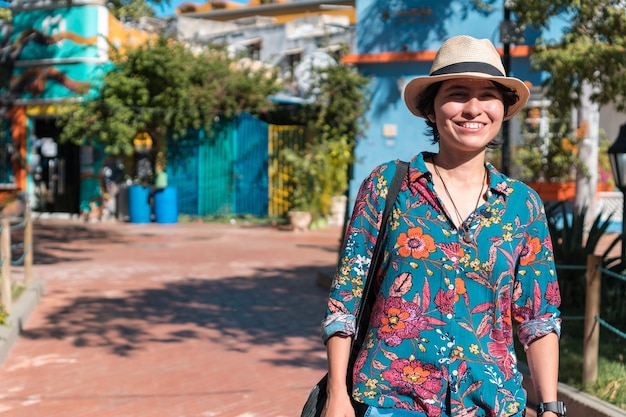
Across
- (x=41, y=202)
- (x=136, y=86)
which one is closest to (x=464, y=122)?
(x=136, y=86)

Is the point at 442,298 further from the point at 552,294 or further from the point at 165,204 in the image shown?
the point at 165,204

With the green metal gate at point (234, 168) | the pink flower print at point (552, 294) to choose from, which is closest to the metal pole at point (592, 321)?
the pink flower print at point (552, 294)

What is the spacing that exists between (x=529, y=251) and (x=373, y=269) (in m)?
0.41

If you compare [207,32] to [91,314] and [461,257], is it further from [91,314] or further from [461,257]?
[461,257]

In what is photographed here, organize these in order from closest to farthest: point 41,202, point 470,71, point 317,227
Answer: point 470,71 → point 317,227 → point 41,202

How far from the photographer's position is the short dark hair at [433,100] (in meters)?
2.51

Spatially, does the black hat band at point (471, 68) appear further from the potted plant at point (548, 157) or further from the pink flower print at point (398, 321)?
the potted plant at point (548, 157)

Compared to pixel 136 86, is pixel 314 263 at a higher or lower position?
lower

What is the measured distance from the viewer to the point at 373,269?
2.34m

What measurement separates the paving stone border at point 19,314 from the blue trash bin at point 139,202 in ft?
34.2

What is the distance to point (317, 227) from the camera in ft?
64.5

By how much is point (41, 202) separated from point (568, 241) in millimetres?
17242

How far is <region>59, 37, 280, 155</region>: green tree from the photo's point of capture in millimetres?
20547

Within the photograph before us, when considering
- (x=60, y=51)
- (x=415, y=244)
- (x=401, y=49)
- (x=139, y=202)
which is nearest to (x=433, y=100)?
(x=415, y=244)
